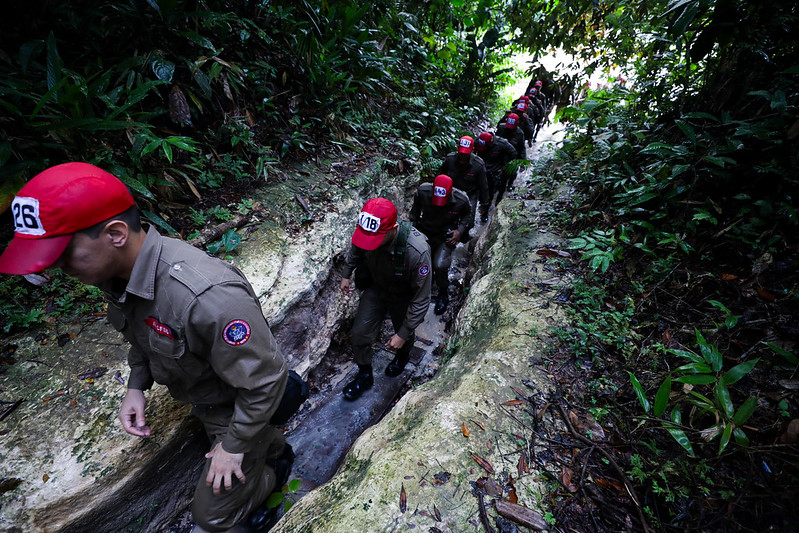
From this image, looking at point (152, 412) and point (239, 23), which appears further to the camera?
point (239, 23)

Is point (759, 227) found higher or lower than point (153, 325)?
higher

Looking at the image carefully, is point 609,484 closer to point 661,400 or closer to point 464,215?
point 661,400

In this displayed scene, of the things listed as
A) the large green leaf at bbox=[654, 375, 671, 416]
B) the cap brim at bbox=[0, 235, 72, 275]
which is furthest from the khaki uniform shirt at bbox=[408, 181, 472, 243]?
the cap brim at bbox=[0, 235, 72, 275]

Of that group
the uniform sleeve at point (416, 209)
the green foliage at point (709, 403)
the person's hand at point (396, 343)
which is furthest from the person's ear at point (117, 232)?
the uniform sleeve at point (416, 209)

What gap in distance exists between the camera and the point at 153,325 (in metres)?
1.60

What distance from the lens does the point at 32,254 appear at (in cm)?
128

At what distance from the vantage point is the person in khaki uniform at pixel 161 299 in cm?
129

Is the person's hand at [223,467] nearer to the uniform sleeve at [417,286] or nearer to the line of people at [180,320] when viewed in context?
the line of people at [180,320]

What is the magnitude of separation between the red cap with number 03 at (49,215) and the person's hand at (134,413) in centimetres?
102

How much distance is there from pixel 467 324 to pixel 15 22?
17.7ft

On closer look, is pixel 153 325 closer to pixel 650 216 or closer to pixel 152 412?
pixel 152 412

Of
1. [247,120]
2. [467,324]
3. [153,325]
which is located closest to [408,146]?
[247,120]

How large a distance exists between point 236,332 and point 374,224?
5.50ft

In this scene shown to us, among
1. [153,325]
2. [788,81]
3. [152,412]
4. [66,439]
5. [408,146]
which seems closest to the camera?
[153,325]
